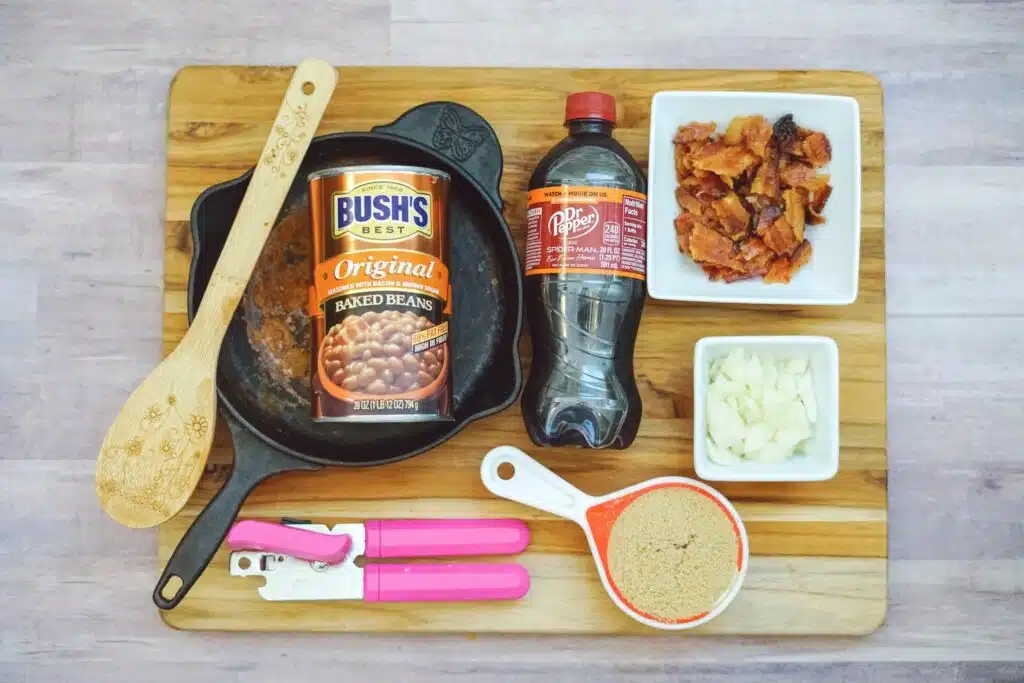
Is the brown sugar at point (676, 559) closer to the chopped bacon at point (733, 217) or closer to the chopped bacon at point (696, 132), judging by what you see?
the chopped bacon at point (733, 217)

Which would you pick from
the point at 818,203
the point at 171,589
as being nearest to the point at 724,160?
the point at 818,203

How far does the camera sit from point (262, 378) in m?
1.15

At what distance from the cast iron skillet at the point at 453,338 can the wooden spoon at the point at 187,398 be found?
0.03 metres

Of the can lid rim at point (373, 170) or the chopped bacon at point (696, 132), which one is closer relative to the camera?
the can lid rim at point (373, 170)

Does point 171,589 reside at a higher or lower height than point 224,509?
lower

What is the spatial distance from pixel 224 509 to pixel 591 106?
0.67m

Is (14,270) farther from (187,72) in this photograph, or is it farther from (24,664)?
(24,664)

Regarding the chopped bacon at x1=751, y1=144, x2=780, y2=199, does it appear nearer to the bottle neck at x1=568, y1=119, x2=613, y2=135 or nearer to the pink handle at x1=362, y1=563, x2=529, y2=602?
the bottle neck at x1=568, y1=119, x2=613, y2=135

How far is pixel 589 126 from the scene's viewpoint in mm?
1089

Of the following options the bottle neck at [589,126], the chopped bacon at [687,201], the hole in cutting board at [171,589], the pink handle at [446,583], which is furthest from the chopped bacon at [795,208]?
the hole in cutting board at [171,589]

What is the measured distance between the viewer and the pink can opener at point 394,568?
1.11m

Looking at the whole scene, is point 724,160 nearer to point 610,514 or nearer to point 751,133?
point 751,133

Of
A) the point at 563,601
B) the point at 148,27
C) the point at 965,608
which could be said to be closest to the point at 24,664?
the point at 563,601

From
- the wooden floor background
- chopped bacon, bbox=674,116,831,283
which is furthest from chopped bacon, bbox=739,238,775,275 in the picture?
the wooden floor background
